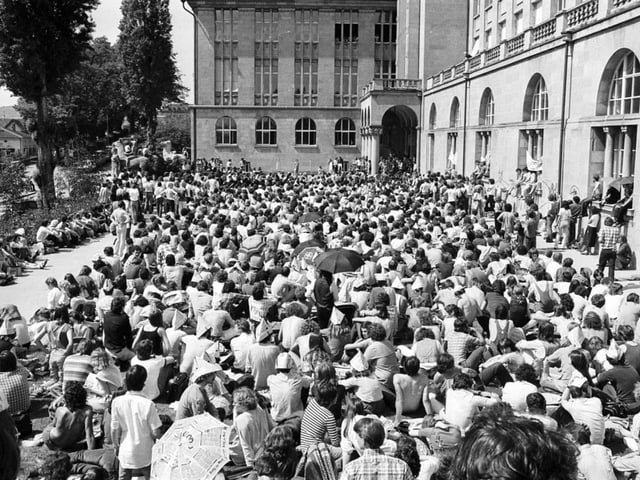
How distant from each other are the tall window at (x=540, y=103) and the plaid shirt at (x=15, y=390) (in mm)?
23717

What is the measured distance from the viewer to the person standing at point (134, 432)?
711 centimetres

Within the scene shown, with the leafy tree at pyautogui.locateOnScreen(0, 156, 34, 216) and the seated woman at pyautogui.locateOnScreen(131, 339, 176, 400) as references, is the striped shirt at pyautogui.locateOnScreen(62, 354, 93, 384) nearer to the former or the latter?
the seated woman at pyautogui.locateOnScreen(131, 339, 176, 400)

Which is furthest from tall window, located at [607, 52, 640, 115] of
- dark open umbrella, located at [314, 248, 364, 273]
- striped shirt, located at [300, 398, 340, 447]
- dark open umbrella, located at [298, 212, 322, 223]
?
striped shirt, located at [300, 398, 340, 447]

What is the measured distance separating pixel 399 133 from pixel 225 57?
55.3 ft

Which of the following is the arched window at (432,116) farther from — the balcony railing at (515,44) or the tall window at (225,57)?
the tall window at (225,57)

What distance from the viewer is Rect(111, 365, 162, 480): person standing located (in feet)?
23.3

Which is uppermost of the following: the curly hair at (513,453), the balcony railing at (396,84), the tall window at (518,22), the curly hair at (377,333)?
the tall window at (518,22)

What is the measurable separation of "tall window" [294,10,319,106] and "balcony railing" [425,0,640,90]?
2251 cm

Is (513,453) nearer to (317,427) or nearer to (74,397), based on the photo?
(317,427)

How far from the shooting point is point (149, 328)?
10.6 meters

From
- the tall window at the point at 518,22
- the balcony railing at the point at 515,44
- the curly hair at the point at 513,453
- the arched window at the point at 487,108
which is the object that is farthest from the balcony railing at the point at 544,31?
the curly hair at the point at 513,453

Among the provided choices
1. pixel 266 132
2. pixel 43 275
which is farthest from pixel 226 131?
pixel 43 275

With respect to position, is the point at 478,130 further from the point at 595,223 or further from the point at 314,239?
the point at 314,239

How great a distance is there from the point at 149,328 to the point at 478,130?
29122 millimetres
